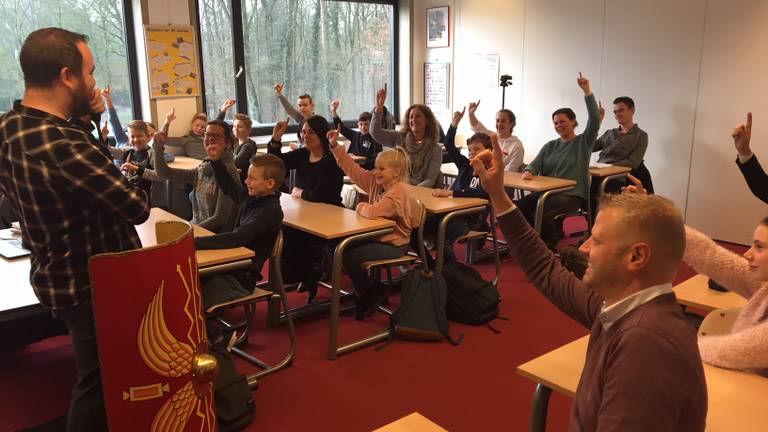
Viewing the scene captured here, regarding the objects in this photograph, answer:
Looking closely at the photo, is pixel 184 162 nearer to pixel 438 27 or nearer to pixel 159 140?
pixel 159 140

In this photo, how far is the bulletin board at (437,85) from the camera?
25.1 ft

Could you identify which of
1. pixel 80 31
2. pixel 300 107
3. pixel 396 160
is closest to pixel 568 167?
pixel 396 160

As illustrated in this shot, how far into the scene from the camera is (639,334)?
106 cm

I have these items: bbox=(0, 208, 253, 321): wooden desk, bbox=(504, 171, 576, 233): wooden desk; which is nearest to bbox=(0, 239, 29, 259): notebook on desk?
bbox=(0, 208, 253, 321): wooden desk

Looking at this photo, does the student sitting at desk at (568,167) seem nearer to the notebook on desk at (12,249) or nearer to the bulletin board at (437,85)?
the bulletin board at (437,85)

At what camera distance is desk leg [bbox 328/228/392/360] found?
309cm

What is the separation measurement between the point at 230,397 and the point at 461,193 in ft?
8.03

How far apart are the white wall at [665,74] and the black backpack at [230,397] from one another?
4576 millimetres

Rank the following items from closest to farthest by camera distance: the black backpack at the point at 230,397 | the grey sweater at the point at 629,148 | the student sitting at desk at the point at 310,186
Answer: the black backpack at the point at 230,397 → the student sitting at desk at the point at 310,186 → the grey sweater at the point at 629,148

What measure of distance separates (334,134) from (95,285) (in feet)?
7.51

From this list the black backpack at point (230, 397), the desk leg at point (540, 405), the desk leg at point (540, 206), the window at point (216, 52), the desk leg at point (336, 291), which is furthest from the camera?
the window at point (216, 52)

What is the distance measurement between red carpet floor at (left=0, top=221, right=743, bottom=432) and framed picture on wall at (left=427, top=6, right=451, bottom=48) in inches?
187

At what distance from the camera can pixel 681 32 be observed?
546 cm

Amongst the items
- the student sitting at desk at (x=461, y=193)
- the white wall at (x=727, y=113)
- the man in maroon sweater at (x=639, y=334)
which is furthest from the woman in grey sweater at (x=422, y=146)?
the man in maroon sweater at (x=639, y=334)
